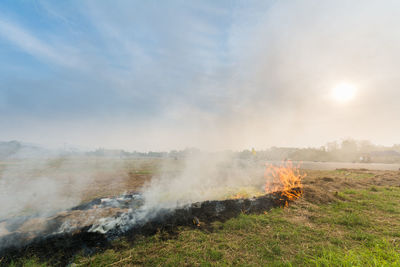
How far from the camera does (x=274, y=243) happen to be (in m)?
4.34

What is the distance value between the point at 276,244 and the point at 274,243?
53 millimetres

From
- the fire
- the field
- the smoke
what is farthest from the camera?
the fire

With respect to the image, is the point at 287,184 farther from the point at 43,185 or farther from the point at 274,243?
the point at 43,185

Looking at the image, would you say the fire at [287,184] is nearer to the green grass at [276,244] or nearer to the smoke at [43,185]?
the green grass at [276,244]

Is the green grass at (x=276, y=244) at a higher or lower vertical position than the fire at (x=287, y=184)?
lower

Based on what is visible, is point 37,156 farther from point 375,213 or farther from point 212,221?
point 375,213

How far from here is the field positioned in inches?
142

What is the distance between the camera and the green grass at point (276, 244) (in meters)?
3.62

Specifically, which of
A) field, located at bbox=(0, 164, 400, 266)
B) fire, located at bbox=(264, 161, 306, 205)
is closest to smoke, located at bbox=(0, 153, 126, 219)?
field, located at bbox=(0, 164, 400, 266)

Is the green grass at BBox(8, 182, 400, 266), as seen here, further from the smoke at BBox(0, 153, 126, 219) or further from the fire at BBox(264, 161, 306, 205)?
the smoke at BBox(0, 153, 126, 219)

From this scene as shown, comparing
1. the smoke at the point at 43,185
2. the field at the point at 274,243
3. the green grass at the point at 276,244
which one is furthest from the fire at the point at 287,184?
the smoke at the point at 43,185

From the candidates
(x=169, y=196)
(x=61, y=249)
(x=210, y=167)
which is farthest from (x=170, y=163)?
(x=61, y=249)

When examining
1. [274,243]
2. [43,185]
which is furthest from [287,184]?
[43,185]

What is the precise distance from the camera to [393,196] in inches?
350
